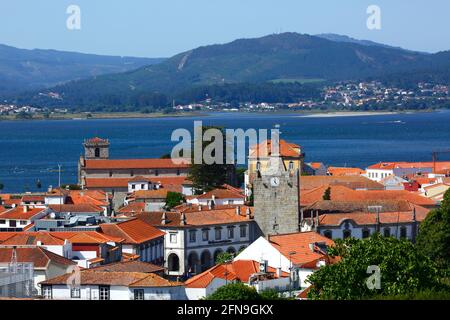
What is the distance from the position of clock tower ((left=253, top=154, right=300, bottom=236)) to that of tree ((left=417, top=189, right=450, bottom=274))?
4660 millimetres

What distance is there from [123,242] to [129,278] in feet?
29.9

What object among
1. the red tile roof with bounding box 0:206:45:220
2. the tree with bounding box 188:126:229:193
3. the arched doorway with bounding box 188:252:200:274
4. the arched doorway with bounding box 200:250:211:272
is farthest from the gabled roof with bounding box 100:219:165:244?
the tree with bounding box 188:126:229:193

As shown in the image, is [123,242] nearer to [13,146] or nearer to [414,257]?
[414,257]

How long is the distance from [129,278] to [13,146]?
127014 mm

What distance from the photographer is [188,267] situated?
34594 millimetres

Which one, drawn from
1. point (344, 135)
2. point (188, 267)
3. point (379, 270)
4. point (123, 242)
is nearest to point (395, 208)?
point (188, 267)

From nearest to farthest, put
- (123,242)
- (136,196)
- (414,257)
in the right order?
1. (414,257)
2. (123,242)
3. (136,196)

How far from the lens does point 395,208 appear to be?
40500mm

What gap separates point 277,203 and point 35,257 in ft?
38.9

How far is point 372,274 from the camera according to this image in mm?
17359

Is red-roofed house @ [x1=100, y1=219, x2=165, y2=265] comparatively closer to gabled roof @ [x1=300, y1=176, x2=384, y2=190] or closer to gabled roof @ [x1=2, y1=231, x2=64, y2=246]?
gabled roof @ [x1=2, y1=231, x2=64, y2=246]
